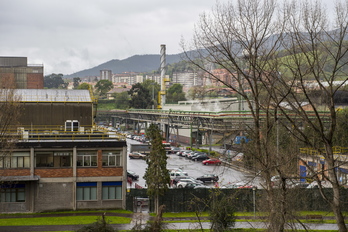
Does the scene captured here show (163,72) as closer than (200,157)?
No

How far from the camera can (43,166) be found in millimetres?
31062

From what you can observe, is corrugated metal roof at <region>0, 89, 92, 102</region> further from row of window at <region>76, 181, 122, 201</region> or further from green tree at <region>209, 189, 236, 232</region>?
green tree at <region>209, 189, 236, 232</region>

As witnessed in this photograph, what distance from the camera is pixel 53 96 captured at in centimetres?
4212

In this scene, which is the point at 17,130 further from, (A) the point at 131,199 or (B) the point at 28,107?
(A) the point at 131,199

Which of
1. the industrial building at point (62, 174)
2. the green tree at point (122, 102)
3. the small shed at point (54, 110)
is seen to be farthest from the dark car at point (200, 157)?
the green tree at point (122, 102)

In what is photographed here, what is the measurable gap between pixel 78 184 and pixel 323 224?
15760 mm

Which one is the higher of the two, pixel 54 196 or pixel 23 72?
pixel 23 72

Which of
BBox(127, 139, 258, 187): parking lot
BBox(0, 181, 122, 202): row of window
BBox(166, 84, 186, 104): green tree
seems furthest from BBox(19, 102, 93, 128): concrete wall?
BBox(166, 84, 186, 104): green tree

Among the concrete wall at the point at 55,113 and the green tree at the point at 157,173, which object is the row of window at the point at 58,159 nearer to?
the green tree at the point at 157,173

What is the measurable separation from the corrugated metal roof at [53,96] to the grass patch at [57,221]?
14612mm

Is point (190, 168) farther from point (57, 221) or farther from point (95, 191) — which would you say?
point (57, 221)

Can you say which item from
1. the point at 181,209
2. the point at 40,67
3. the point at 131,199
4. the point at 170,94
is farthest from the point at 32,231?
the point at 170,94

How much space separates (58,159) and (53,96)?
1213cm

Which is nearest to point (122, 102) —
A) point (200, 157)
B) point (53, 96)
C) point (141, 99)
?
point (141, 99)
